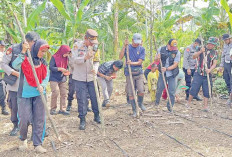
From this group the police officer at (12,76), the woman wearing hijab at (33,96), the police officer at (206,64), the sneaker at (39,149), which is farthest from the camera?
the police officer at (206,64)

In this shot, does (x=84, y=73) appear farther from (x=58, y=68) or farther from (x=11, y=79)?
(x=11, y=79)

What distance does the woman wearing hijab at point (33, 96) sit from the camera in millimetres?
3553

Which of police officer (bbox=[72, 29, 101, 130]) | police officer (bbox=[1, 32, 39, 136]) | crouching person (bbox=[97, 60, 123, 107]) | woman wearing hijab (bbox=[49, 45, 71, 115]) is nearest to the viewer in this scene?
police officer (bbox=[1, 32, 39, 136])

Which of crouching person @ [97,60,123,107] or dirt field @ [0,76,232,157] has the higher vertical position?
crouching person @ [97,60,123,107]

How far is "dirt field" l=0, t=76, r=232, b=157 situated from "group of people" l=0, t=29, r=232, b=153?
26 centimetres

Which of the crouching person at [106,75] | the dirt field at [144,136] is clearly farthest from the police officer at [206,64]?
the crouching person at [106,75]

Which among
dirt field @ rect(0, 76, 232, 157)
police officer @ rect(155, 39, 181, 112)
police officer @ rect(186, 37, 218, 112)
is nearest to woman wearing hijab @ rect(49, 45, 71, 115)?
dirt field @ rect(0, 76, 232, 157)

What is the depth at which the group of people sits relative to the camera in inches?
141

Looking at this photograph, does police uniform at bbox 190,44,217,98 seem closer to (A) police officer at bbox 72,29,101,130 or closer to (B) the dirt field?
(B) the dirt field

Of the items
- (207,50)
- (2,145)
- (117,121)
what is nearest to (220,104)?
(207,50)

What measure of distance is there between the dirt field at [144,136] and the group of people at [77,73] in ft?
0.87

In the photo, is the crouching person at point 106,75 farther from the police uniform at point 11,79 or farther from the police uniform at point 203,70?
the police uniform at point 11,79

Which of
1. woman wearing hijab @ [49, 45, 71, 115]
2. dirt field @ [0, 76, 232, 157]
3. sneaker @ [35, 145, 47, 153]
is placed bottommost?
dirt field @ [0, 76, 232, 157]

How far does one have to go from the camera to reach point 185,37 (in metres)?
12.3
